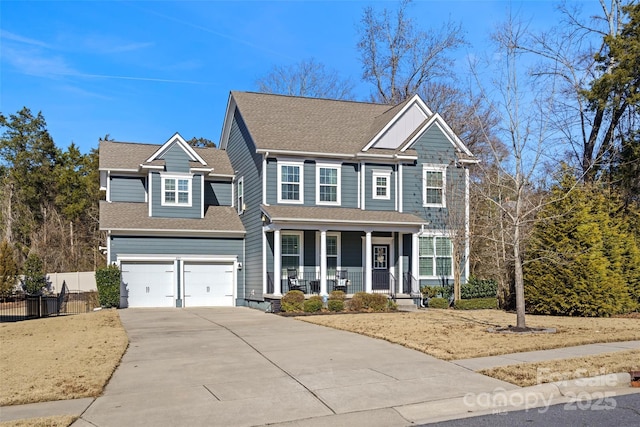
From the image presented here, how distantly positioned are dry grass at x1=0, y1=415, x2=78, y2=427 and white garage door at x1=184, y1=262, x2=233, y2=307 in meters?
19.4

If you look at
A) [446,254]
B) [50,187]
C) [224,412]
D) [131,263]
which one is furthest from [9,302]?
[224,412]

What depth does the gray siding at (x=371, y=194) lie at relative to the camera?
2662 centimetres

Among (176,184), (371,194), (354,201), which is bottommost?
(354,201)

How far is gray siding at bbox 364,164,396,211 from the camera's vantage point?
26625 millimetres

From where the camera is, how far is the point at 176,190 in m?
27.8

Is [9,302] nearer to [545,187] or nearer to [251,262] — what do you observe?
[251,262]

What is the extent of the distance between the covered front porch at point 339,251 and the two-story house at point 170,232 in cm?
340

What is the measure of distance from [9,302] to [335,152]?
19.6 m

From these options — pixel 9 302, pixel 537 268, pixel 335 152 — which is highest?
pixel 335 152

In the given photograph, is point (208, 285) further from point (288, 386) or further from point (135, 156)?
point (288, 386)

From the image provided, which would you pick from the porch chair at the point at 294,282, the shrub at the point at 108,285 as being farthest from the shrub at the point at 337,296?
the shrub at the point at 108,285

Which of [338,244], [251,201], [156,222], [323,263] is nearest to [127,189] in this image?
[156,222]

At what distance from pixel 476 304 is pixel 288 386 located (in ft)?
53.8

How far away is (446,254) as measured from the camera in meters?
27.0
